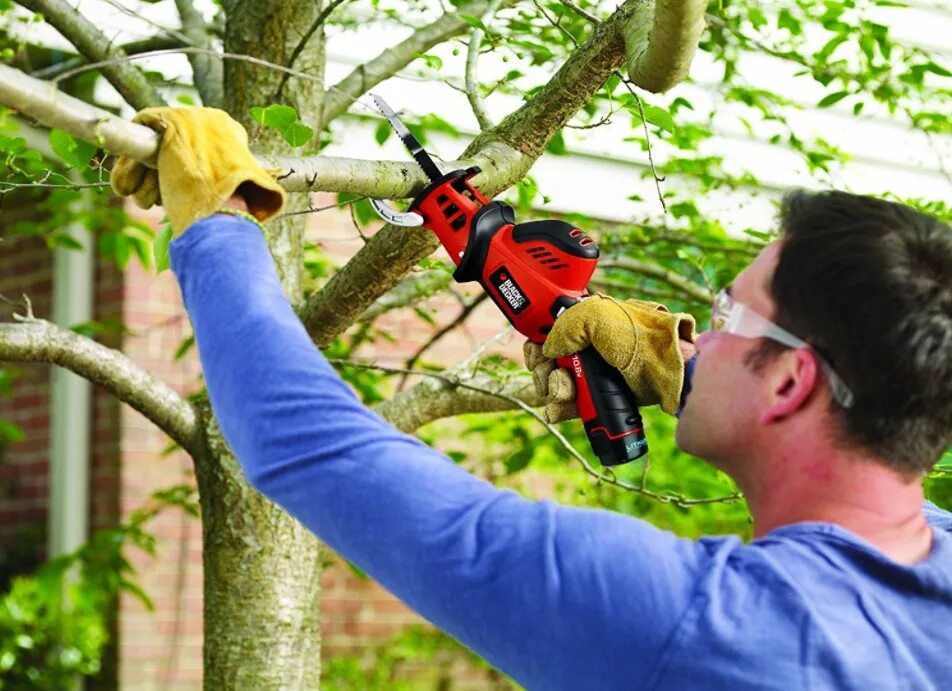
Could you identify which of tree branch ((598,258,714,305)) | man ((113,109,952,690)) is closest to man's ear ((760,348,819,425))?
man ((113,109,952,690))

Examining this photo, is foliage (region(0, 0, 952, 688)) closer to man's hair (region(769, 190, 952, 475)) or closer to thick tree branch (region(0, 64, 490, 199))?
thick tree branch (region(0, 64, 490, 199))

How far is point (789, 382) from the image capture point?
4.91ft

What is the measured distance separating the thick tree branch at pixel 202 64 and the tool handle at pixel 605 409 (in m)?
1.43

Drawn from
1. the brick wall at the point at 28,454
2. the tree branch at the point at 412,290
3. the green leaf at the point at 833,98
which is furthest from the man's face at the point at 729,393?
the brick wall at the point at 28,454

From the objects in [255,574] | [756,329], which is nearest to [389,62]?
[255,574]

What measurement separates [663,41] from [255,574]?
1534 millimetres

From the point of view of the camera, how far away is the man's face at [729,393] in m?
1.52

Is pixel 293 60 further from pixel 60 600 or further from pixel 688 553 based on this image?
pixel 60 600

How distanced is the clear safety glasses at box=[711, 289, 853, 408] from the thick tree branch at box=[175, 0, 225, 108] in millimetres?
1934

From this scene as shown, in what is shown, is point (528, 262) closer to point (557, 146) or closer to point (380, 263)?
point (380, 263)

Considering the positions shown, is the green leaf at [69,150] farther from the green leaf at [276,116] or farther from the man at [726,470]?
the man at [726,470]

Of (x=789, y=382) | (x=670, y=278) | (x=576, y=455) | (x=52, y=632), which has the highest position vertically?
(x=670, y=278)

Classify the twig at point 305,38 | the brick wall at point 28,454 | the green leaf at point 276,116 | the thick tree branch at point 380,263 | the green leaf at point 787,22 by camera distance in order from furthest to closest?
1. the brick wall at point 28,454
2. the green leaf at point 787,22
3. the twig at point 305,38
4. the thick tree branch at point 380,263
5. the green leaf at point 276,116

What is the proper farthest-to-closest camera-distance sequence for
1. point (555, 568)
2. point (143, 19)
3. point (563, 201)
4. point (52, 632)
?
point (563, 201)
point (52, 632)
point (143, 19)
point (555, 568)
